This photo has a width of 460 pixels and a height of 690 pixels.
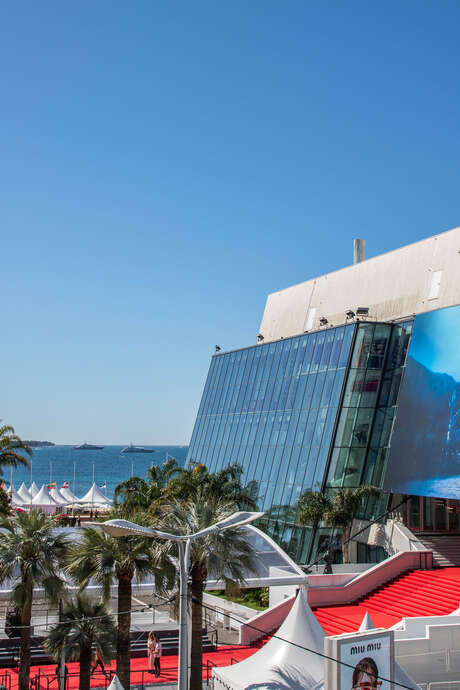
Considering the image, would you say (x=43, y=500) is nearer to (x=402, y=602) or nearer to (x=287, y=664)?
(x=402, y=602)

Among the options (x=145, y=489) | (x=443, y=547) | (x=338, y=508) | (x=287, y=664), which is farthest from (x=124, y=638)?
(x=443, y=547)

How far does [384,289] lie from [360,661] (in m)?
31.2

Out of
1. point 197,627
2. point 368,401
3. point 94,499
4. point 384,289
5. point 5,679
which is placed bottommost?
point 5,679

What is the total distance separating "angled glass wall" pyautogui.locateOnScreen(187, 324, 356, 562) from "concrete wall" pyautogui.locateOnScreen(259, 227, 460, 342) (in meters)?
3.86

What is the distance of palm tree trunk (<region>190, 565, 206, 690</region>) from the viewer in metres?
23.9

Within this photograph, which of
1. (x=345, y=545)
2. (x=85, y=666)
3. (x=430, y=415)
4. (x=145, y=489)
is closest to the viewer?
(x=85, y=666)

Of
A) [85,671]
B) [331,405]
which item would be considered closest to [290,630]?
[85,671]

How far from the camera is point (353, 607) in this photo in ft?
118

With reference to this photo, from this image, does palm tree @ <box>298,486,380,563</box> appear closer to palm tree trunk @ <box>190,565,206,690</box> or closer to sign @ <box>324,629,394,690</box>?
palm tree trunk @ <box>190,565,206,690</box>

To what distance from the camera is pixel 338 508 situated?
39.7 metres

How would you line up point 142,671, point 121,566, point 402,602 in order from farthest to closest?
point 402,602, point 142,671, point 121,566

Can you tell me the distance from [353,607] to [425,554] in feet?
17.0

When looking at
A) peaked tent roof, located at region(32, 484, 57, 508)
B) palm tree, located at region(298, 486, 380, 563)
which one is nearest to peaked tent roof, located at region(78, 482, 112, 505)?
peaked tent roof, located at region(32, 484, 57, 508)

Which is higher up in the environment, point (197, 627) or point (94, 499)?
point (94, 499)
